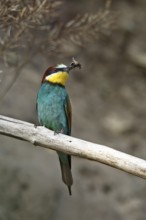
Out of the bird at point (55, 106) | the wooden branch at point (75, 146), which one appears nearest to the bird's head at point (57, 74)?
the bird at point (55, 106)

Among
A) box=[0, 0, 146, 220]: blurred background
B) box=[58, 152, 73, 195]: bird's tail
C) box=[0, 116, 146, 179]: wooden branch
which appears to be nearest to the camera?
box=[0, 116, 146, 179]: wooden branch

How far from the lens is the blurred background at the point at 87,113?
4.93m

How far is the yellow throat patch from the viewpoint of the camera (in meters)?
3.71

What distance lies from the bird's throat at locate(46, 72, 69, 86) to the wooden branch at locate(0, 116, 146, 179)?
62 cm

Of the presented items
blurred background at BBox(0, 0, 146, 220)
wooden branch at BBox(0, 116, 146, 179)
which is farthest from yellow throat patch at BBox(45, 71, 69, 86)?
wooden branch at BBox(0, 116, 146, 179)

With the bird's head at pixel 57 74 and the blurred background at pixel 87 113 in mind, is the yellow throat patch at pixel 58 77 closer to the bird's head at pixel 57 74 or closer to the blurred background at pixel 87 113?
the bird's head at pixel 57 74

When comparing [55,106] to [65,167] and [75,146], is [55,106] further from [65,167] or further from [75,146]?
[75,146]

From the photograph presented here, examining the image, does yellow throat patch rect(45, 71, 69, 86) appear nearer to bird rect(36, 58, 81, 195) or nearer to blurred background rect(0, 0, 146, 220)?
bird rect(36, 58, 81, 195)

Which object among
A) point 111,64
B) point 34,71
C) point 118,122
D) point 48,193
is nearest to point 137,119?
point 118,122

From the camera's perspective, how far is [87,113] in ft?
20.7

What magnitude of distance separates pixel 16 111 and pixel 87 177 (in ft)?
3.03

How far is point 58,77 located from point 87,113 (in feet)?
8.47

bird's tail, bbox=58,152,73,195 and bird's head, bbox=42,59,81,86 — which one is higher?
bird's head, bbox=42,59,81,86

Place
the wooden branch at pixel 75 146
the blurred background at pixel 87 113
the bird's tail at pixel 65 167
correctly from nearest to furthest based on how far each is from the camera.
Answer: the wooden branch at pixel 75 146 < the bird's tail at pixel 65 167 < the blurred background at pixel 87 113
